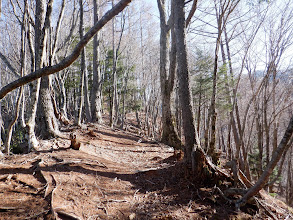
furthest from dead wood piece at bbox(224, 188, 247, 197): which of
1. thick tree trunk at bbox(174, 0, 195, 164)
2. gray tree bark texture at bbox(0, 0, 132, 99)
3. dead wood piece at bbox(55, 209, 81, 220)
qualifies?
gray tree bark texture at bbox(0, 0, 132, 99)

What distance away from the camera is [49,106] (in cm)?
482

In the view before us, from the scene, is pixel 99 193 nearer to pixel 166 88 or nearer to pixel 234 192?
pixel 234 192

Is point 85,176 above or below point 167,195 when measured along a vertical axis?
above

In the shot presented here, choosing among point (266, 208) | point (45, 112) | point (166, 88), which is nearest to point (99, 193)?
point (266, 208)

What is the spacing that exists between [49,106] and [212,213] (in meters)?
4.49

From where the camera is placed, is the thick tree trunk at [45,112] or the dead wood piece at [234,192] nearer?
the dead wood piece at [234,192]

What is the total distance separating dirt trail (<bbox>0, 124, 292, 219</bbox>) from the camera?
2207 mm

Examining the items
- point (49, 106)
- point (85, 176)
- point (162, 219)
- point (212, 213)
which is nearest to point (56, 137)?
point (49, 106)

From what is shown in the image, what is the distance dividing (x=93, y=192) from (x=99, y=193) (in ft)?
0.30

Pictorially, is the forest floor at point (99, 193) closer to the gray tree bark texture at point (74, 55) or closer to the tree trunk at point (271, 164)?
the tree trunk at point (271, 164)

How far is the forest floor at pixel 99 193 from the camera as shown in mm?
2217

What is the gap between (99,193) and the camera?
2.74 m

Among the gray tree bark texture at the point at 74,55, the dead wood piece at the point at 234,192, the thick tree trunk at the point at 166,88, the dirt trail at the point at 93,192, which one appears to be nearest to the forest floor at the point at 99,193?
the dirt trail at the point at 93,192

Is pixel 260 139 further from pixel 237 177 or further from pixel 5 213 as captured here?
pixel 5 213
